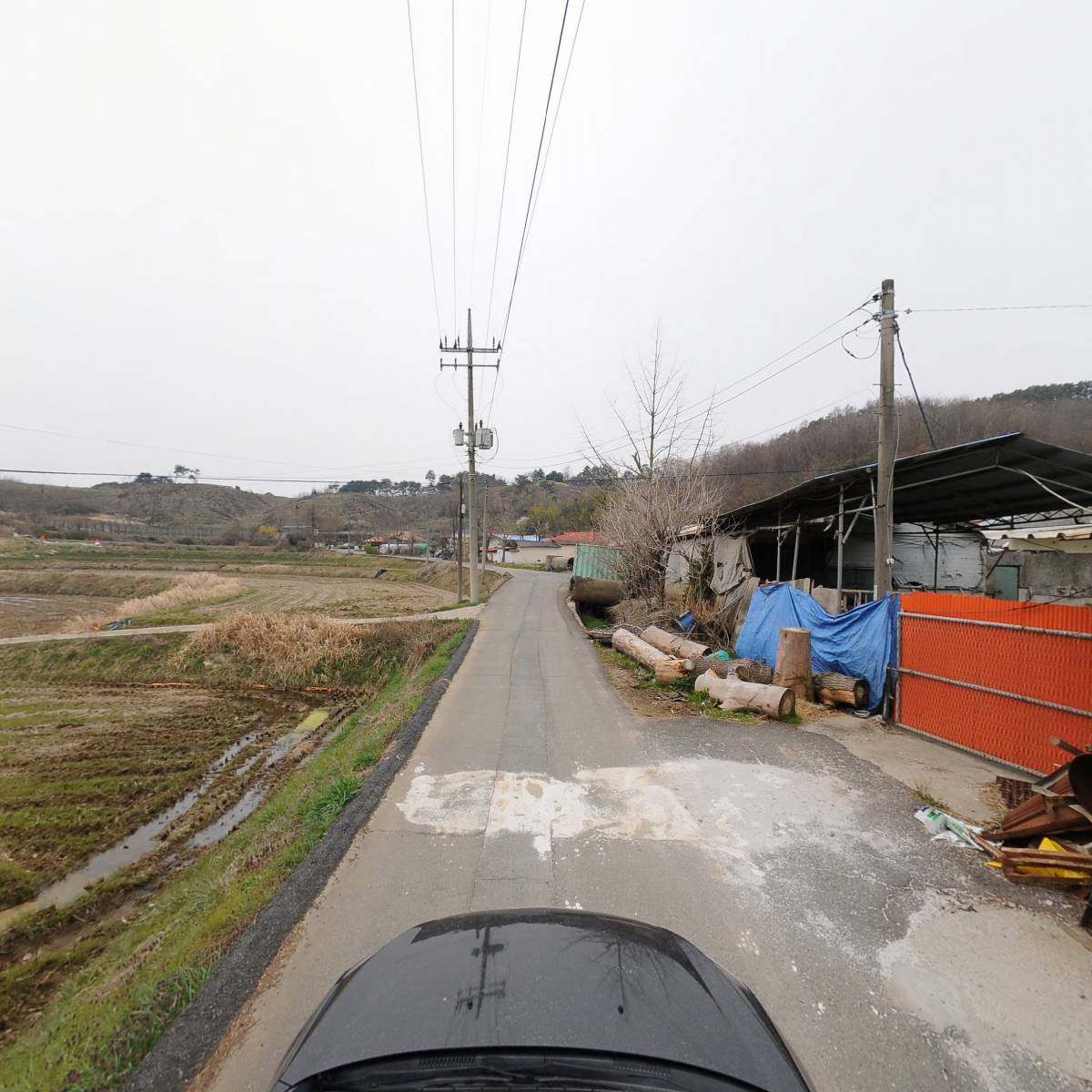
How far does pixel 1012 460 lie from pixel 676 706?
7.30 metres

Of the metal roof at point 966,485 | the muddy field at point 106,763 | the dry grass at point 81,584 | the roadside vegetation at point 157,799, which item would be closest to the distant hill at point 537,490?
the metal roof at point 966,485

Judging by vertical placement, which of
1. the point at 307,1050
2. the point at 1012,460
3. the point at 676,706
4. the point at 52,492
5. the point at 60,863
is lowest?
the point at 60,863

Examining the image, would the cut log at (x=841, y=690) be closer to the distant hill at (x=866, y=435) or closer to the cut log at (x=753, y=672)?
the cut log at (x=753, y=672)

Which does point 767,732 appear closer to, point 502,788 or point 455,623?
point 502,788

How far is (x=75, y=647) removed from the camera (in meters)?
19.8

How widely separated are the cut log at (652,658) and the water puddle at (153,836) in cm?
713

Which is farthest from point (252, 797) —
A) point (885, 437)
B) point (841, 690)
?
point (885, 437)

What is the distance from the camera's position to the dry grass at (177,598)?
25.4 meters

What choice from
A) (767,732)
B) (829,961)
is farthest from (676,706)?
(829,961)

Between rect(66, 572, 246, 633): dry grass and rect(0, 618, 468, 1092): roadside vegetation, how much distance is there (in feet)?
20.8

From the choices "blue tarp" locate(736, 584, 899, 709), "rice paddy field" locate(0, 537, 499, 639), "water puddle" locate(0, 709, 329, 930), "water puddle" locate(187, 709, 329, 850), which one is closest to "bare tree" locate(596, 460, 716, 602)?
"blue tarp" locate(736, 584, 899, 709)

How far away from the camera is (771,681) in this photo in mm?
9422

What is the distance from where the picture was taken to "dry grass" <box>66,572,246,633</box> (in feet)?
83.5

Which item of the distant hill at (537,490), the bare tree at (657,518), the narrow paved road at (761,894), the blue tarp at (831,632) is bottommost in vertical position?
the narrow paved road at (761,894)
